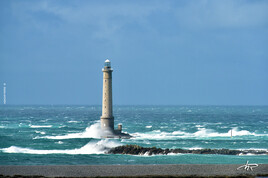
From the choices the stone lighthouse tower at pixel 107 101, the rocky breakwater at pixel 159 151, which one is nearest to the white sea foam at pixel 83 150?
the rocky breakwater at pixel 159 151

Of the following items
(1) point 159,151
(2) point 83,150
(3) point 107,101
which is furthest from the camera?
(3) point 107,101

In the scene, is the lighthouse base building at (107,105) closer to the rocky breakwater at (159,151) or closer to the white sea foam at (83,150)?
the white sea foam at (83,150)

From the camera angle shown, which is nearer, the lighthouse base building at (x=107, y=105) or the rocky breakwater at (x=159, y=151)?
the rocky breakwater at (x=159, y=151)

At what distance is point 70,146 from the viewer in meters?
42.9

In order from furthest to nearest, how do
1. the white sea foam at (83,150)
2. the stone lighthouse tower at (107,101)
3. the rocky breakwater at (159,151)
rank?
1. the stone lighthouse tower at (107,101)
2. the white sea foam at (83,150)
3. the rocky breakwater at (159,151)

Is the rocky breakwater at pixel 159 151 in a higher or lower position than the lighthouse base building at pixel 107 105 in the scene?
lower

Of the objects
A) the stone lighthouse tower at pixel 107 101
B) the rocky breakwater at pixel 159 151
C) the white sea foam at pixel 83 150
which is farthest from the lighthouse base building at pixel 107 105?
the rocky breakwater at pixel 159 151

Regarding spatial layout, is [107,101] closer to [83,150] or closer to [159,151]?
[83,150]

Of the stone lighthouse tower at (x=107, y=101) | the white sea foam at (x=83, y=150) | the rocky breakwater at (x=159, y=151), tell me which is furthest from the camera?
the stone lighthouse tower at (x=107, y=101)

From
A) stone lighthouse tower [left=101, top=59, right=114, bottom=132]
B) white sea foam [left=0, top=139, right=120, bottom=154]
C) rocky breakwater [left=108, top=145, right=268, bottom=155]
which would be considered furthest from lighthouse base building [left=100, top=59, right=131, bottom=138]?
rocky breakwater [left=108, top=145, right=268, bottom=155]

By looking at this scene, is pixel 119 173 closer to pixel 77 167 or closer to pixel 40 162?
pixel 77 167

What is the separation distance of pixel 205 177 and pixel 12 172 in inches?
368

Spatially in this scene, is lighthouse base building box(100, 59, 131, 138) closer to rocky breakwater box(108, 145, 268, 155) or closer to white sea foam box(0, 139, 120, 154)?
white sea foam box(0, 139, 120, 154)

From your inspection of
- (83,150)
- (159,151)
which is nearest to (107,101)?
(83,150)
